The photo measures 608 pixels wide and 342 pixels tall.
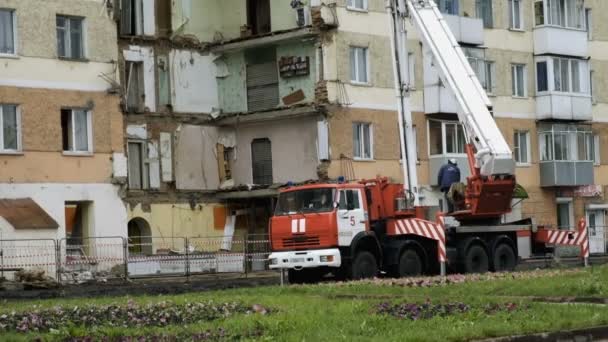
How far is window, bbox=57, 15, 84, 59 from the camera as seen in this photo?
4400 centimetres

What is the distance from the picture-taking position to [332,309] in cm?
2066

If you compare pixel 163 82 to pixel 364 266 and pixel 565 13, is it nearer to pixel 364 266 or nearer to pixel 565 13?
pixel 364 266

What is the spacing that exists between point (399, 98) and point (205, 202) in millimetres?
15350

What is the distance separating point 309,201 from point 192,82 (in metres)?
18.6

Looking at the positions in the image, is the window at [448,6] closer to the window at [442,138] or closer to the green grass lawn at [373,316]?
the window at [442,138]

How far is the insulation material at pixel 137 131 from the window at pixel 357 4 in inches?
377

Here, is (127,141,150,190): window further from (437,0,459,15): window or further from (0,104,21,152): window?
(437,0,459,15): window

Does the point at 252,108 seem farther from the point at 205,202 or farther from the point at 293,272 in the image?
the point at 293,272

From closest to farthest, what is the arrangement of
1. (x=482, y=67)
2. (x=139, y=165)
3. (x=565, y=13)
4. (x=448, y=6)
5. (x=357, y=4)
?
(x=139, y=165), (x=357, y=4), (x=448, y=6), (x=482, y=67), (x=565, y=13)

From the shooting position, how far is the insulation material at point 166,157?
49.5 metres

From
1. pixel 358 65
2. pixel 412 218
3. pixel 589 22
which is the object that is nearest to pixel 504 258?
pixel 412 218

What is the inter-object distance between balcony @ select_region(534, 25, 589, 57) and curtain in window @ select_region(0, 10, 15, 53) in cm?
2642

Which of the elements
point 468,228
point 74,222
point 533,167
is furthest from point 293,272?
point 533,167

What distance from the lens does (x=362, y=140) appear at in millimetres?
50938
